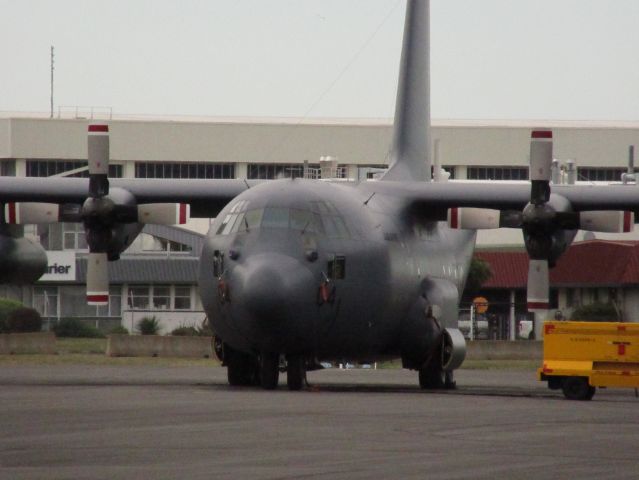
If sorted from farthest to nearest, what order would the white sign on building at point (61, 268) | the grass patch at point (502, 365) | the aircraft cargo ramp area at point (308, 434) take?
1. the white sign on building at point (61, 268)
2. the grass patch at point (502, 365)
3. the aircraft cargo ramp area at point (308, 434)

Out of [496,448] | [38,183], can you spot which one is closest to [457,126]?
[38,183]

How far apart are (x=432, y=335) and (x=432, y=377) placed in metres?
0.87

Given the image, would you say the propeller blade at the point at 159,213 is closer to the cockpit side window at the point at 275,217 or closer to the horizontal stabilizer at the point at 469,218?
the cockpit side window at the point at 275,217

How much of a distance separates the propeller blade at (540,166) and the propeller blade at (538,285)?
1273 mm

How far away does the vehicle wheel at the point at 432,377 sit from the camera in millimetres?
27328

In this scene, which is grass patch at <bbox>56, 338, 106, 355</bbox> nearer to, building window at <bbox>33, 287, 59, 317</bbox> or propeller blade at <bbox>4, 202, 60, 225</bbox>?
building window at <bbox>33, 287, 59, 317</bbox>

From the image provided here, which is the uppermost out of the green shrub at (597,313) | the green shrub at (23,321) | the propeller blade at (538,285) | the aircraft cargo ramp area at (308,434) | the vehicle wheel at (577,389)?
the propeller blade at (538,285)

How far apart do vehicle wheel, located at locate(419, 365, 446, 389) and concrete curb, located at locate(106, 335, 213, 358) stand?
17.1 m

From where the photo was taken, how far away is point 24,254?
29.7 meters

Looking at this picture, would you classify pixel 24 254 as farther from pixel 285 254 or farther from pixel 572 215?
pixel 572 215

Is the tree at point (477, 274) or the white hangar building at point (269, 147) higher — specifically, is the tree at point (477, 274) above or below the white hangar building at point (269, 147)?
below

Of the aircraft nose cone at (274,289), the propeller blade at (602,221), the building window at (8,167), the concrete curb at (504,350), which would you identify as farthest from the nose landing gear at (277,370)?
the building window at (8,167)

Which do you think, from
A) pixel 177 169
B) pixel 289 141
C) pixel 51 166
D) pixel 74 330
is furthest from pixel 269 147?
pixel 74 330

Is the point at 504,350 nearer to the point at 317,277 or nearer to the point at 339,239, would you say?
the point at 339,239
